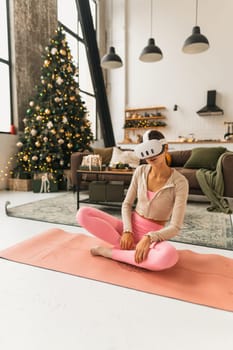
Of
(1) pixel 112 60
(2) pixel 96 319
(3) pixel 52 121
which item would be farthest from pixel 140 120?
(2) pixel 96 319

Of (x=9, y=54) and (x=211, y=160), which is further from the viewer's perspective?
(x=9, y=54)

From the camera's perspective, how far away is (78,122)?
15.2 ft

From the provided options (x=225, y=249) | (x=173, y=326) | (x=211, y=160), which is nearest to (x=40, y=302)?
(x=173, y=326)

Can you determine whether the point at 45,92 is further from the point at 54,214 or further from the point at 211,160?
the point at 211,160

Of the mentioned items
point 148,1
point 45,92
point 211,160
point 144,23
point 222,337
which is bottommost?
point 222,337

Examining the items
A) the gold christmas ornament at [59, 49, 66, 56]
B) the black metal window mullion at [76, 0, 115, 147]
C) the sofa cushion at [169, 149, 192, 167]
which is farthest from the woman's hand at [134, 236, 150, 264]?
the black metal window mullion at [76, 0, 115, 147]

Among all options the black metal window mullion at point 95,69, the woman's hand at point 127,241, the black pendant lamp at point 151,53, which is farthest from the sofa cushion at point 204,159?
the black metal window mullion at point 95,69

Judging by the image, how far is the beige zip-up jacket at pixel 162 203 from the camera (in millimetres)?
1252

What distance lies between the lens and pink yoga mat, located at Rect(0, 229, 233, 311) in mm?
1126

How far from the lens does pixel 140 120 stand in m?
6.88

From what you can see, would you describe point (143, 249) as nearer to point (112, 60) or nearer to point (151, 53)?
point (151, 53)

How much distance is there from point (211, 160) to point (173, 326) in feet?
9.32

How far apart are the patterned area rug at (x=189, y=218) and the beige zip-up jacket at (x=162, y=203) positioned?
1.85ft

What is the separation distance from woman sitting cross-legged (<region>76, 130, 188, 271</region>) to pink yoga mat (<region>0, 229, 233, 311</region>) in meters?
0.07
